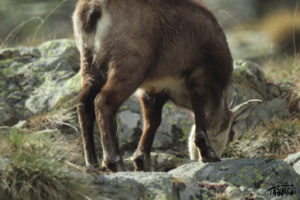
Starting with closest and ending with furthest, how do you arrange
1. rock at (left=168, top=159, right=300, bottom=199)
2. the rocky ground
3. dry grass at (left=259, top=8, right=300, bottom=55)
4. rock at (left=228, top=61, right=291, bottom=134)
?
the rocky ground < rock at (left=168, top=159, right=300, bottom=199) < rock at (left=228, top=61, right=291, bottom=134) < dry grass at (left=259, top=8, right=300, bottom=55)

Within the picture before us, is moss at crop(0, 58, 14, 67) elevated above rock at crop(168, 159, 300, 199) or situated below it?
above

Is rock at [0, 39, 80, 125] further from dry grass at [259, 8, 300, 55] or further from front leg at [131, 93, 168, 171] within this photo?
dry grass at [259, 8, 300, 55]

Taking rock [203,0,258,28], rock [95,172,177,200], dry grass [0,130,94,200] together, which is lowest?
rock [203,0,258,28]

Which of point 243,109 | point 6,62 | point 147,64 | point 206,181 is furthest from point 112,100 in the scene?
point 6,62

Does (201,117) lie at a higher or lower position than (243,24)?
higher

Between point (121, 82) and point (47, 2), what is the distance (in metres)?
13.3

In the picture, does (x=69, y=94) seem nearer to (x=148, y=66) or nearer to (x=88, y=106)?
(x=88, y=106)

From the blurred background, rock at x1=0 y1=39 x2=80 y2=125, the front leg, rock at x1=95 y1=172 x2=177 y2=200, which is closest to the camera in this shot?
rock at x1=95 y1=172 x2=177 y2=200

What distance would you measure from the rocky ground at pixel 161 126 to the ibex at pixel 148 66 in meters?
0.62

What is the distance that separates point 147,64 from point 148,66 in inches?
1.7

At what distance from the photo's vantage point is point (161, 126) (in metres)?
8.37

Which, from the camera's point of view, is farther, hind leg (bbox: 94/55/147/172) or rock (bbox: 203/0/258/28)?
rock (bbox: 203/0/258/28)

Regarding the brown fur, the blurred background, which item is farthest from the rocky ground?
the blurred background

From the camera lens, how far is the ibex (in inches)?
202
